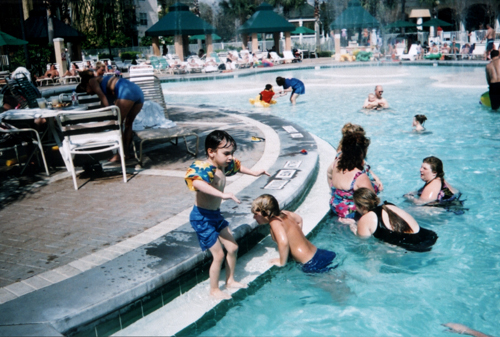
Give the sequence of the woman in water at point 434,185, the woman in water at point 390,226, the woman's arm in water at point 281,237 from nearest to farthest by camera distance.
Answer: the woman's arm in water at point 281,237
the woman in water at point 390,226
the woman in water at point 434,185

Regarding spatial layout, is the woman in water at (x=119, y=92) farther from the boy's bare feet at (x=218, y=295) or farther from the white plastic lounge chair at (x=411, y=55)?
the white plastic lounge chair at (x=411, y=55)

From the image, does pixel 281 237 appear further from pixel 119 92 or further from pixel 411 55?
pixel 411 55

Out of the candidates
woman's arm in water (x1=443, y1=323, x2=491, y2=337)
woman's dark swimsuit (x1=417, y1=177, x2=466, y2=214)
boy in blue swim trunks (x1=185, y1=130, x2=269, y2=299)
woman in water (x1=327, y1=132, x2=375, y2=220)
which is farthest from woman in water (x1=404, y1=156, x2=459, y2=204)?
boy in blue swim trunks (x1=185, y1=130, x2=269, y2=299)

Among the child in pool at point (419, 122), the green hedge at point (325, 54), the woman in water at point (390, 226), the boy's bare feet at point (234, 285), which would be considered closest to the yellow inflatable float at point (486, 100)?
the child in pool at point (419, 122)

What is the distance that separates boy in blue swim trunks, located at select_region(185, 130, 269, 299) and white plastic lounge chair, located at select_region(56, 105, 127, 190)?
2733mm

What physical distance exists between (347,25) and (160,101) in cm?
3339

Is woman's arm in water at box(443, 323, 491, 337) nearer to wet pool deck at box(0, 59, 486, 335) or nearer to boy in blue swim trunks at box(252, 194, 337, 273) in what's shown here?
boy in blue swim trunks at box(252, 194, 337, 273)

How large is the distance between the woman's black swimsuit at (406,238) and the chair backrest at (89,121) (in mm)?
3654

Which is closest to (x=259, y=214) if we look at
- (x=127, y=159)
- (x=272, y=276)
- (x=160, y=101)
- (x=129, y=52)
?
(x=272, y=276)

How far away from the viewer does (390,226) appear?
4.39 m

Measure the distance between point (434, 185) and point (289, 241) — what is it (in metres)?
2.56

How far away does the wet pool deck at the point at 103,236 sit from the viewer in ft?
9.95

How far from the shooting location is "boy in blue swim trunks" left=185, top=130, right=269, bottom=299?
131 inches

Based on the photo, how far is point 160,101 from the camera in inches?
379
